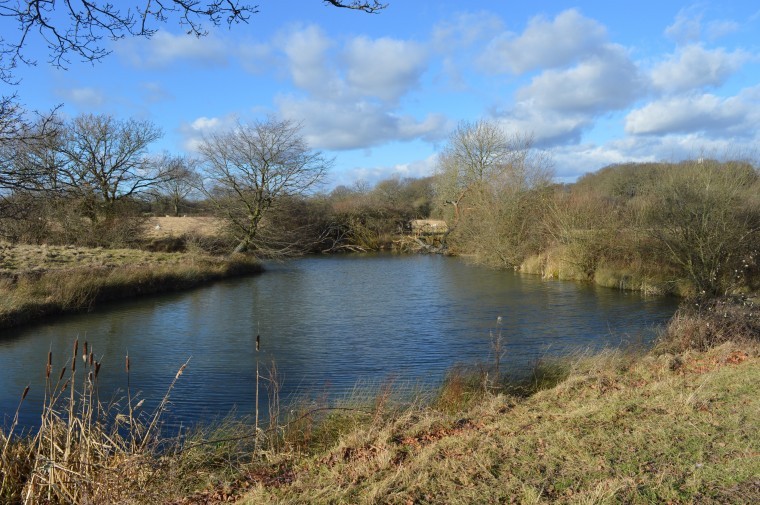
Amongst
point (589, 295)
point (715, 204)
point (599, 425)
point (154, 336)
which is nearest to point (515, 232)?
point (589, 295)

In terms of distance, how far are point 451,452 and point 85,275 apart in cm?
1653

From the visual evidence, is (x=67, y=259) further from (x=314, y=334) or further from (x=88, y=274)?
(x=314, y=334)

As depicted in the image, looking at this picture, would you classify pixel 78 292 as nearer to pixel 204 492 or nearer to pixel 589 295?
pixel 204 492

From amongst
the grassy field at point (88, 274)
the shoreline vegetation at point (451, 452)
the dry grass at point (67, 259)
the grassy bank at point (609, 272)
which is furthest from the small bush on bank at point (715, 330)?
the dry grass at point (67, 259)

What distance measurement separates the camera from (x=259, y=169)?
30.4 metres

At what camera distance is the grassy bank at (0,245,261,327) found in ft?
50.4

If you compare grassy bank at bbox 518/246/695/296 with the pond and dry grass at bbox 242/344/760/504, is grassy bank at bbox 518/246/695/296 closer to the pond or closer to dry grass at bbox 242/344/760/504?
the pond

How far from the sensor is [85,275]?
59.1ft

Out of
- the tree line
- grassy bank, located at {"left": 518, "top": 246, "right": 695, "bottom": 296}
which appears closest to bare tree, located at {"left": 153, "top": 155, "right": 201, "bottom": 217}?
the tree line

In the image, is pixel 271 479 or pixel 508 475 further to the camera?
pixel 271 479

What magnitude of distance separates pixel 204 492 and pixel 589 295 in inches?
658

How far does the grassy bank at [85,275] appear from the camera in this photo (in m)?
15.4

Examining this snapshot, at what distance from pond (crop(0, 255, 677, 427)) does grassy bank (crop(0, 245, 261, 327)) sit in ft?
2.14

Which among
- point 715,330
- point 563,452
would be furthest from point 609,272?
point 563,452
